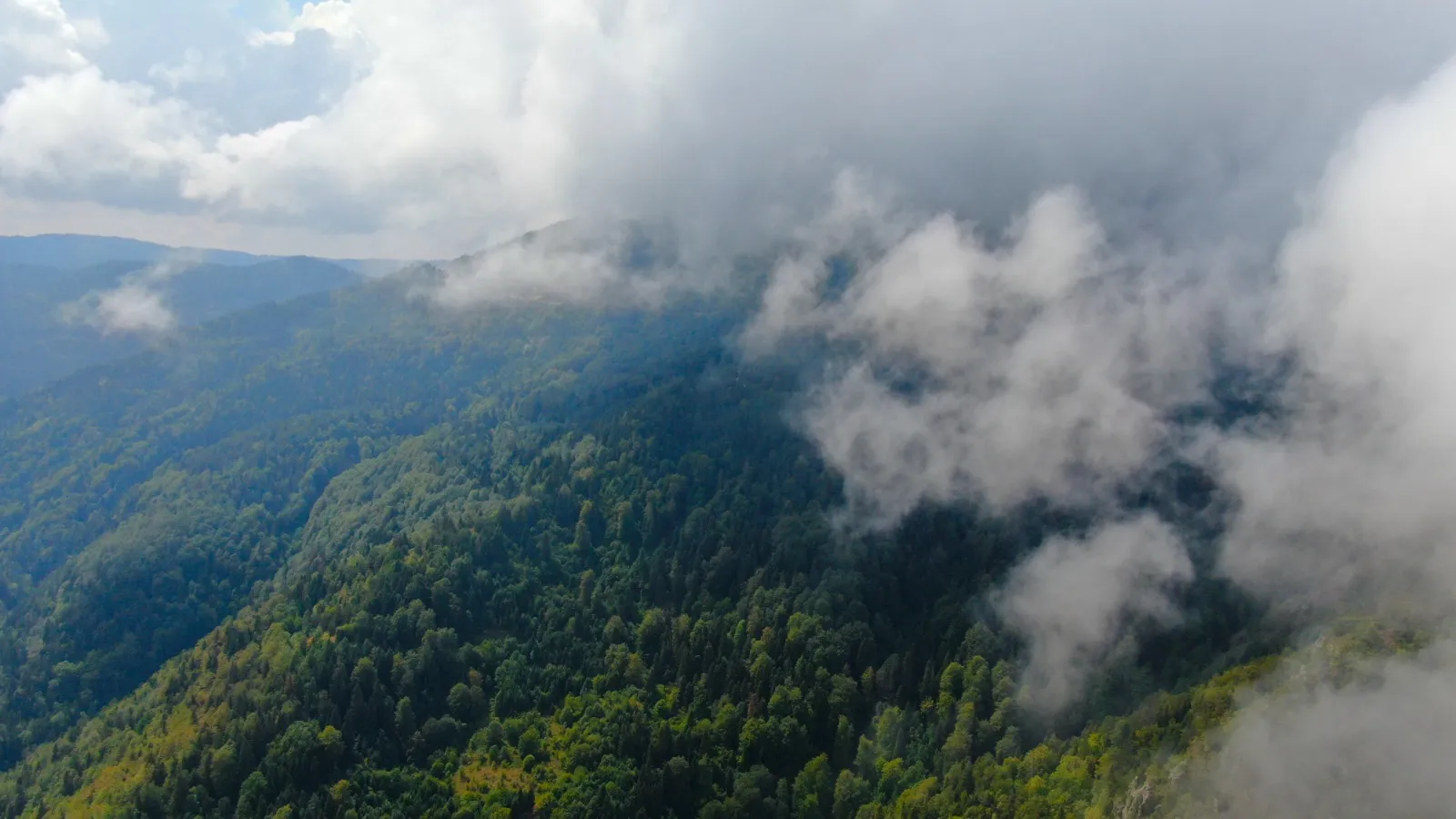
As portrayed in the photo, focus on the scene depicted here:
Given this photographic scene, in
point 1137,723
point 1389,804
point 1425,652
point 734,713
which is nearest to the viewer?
point 1389,804

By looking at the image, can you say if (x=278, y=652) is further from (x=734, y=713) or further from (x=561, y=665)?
(x=734, y=713)

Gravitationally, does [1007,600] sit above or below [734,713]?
above

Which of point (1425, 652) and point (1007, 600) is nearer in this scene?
point (1425, 652)

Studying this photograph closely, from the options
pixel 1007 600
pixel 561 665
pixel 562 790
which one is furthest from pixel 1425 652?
pixel 561 665

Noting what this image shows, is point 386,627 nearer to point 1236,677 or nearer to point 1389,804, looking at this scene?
point 1236,677

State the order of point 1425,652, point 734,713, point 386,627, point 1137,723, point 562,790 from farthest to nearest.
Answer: point 386,627 → point 734,713 → point 562,790 → point 1137,723 → point 1425,652

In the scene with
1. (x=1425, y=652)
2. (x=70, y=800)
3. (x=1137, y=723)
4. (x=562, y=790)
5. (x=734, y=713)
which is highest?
(x=1425, y=652)

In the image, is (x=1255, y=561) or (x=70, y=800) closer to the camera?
(x=70, y=800)

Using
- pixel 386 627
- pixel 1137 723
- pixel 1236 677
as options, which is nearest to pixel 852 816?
pixel 1137 723

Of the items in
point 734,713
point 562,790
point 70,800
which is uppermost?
point 734,713
